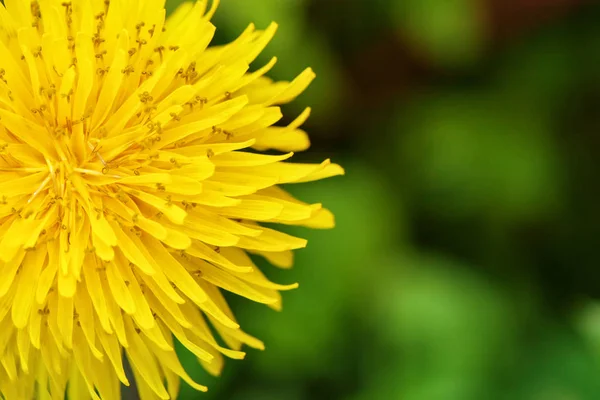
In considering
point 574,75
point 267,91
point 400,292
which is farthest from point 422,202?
point 267,91

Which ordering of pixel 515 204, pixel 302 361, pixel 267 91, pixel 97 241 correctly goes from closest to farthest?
pixel 97 241
pixel 267 91
pixel 302 361
pixel 515 204

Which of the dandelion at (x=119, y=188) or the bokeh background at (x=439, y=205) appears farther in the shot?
the bokeh background at (x=439, y=205)

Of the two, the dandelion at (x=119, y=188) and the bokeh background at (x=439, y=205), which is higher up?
the bokeh background at (x=439, y=205)

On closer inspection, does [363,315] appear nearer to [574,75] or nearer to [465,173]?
[465,173]

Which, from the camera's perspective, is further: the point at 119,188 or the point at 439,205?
the point at 439,205

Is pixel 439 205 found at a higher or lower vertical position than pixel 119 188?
higher
